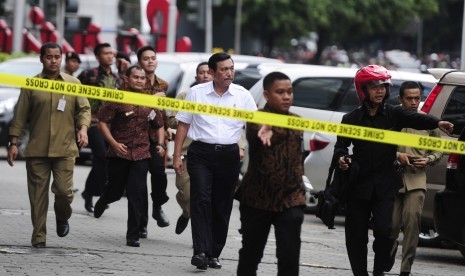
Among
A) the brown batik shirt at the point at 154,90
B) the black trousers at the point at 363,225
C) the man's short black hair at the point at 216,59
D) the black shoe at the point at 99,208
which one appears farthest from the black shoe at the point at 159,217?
the black trousers at the point at 363,225

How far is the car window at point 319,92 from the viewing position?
15586 millimetres

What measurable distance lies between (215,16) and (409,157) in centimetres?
5845

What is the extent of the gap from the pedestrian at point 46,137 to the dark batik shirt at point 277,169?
315 cm

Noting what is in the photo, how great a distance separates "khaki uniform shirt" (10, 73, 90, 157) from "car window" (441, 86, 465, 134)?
3.33 m

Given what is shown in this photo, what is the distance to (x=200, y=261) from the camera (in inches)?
406

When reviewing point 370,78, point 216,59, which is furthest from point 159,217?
point 370,78

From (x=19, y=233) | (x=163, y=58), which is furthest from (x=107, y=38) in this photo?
(x=19, y=233)

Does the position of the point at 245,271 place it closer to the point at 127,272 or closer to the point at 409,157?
the point at 127,272

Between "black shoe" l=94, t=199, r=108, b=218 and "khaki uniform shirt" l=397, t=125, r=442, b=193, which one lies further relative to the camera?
"black shoe" l=94, t=199, r=108, b=218

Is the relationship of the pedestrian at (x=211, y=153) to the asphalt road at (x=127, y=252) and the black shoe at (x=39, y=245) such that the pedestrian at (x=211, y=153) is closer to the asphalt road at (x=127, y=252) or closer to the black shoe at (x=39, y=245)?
the asphalt road at (x=127, y=252)

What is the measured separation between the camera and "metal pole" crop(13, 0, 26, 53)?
3228 cm

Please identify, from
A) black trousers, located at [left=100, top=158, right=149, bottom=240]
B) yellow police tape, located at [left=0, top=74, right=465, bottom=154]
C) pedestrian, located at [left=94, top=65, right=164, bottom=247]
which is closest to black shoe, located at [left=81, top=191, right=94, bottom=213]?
black trousers, located at [left=100, top=158, right=149, bottom=240]

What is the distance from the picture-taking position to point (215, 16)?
6862 centimetres

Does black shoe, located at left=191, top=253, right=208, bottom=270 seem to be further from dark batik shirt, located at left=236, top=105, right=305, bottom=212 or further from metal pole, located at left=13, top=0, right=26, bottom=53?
metal pole, located at left=13, top=0, right=26, bottom=53
